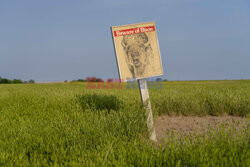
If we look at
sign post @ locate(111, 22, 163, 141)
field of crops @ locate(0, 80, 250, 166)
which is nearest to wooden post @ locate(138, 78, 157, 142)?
sign post @ locate(111, 22, 163, 141)

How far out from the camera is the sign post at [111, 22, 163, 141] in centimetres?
380

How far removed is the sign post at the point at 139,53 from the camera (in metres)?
3.80

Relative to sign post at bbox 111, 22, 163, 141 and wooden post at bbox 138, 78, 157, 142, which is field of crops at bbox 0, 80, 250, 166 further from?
A: sign post at bbox 111, 22, 163, 141

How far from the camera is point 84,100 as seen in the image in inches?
235

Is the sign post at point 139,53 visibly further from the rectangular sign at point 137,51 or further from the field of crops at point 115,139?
the field of crops at point 115,139

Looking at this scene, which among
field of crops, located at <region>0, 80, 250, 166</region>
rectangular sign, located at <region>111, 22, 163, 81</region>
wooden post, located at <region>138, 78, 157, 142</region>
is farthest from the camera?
wooden post, located at <region>138, 78, 157, 142</region>

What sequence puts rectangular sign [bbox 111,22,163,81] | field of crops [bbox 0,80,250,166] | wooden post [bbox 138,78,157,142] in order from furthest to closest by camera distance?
1. wooden post [bbox 138,78,157,142]
2. rectangular sign [bbox 111,22,163,81]
3. field of crops [bbox 0,80,250,166]

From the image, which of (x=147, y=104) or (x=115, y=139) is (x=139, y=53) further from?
(x=115, y=139)

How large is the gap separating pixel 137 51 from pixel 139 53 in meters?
0.05

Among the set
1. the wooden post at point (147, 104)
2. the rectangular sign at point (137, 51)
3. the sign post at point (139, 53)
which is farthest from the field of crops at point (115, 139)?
the rectangular sign at point (137, 51)

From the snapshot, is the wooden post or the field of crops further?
the wooden post

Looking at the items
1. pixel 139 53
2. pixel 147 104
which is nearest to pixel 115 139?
pixel 147 104

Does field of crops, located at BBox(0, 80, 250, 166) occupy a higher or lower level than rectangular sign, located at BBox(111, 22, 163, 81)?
lower

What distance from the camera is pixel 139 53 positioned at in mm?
3900
